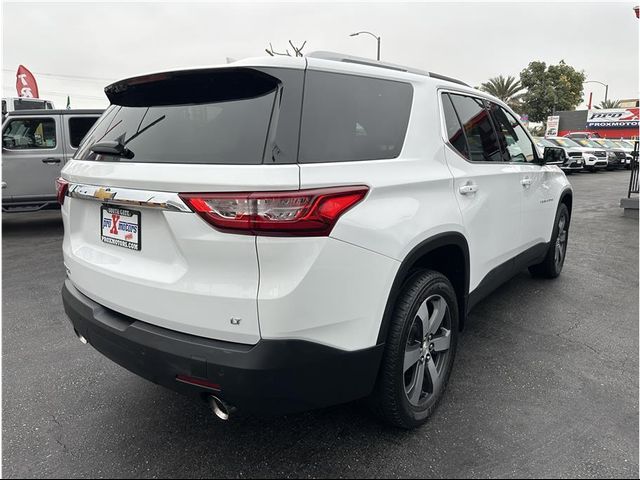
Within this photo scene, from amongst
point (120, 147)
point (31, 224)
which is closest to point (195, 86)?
point (120, 147)

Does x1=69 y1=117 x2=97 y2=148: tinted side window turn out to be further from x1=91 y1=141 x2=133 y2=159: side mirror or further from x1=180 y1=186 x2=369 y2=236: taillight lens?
x1=180 y1=186 x2=369 y2=236: taillight lens

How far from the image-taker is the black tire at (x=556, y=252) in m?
4.82

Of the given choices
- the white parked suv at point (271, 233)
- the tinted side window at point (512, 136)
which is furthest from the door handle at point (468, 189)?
the tinted side window at point (512, 136)

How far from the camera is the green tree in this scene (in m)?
45.8

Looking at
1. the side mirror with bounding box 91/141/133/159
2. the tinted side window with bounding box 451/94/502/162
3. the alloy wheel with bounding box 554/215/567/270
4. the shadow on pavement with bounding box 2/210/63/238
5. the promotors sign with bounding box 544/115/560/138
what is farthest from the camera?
the promotors sign with bounding box 544/115/560/138

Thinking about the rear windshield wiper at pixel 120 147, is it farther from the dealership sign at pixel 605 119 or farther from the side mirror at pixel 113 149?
the dealership sign at pixel 605 119


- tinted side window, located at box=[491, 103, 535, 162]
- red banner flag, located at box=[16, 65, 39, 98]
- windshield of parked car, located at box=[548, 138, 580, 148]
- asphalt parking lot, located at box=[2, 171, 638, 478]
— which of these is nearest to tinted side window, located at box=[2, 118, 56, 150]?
asphalt parking lot, located at box=[2, 171, 638, 478]

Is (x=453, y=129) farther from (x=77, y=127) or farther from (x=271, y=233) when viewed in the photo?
(x=77, y=127)

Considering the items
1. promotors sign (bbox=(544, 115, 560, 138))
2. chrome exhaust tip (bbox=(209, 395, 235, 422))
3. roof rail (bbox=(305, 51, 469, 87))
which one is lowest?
chrome exhaust tip (bbox=(209, 395, 235, 422))

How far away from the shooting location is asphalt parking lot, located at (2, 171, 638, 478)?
7.50ft

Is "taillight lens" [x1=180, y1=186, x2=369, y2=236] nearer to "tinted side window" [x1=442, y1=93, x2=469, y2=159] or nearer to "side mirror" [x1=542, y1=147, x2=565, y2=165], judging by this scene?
"tinted side window" [x1=442, y1=93, x2=469, y2=159]

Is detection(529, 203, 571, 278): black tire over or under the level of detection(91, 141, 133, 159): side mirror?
under

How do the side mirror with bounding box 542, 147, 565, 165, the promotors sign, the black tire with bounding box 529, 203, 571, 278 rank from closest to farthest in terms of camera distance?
the side mirror with bounding box 542, 147, 565, 165, the black tire with bounding box 529, 203, 571, 278, the promotors sign

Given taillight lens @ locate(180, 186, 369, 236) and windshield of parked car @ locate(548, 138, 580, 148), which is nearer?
taillight lens @ locate(180, 186, 369, 236)
